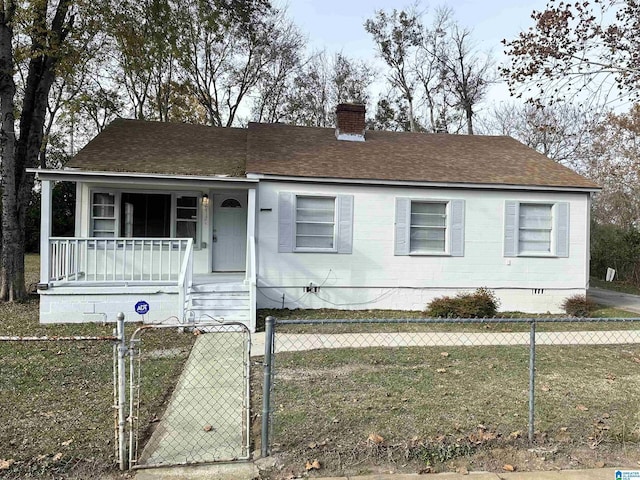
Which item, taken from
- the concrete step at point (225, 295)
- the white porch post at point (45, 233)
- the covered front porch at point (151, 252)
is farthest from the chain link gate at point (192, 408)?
the white porch post at point (45, 233)

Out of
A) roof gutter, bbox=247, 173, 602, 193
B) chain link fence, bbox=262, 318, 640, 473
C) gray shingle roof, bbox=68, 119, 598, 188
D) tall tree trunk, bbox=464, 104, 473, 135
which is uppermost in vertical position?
tall tree trunk, bbox=464, 104, 473, 135

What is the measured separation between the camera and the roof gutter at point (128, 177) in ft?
31.9

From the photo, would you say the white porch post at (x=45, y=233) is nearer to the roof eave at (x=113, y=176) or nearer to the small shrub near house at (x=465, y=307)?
the roof eave at (x=113, y=176)

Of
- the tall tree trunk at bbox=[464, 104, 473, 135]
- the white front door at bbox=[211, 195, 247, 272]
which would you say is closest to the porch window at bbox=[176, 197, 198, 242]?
the white front door at bbox=[211, 195, 247, 272]

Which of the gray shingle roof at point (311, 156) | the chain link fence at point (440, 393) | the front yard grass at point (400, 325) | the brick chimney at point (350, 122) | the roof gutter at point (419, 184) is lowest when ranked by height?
the front yard grass at point (400, 325)

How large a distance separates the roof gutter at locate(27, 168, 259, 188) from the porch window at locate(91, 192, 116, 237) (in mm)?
1120

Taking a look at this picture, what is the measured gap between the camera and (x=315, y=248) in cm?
1127

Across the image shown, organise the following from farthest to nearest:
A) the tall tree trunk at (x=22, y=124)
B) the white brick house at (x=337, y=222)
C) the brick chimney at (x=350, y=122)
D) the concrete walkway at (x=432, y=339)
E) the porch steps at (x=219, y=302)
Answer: the brick chimney at (x=350, y=122) → the white brick house at (x=337, y=222) → the tall tree trunk at (x=22, y=124) → the porch steps at (x=219, y=302) → the concrete walkway at (x=432, y=339)

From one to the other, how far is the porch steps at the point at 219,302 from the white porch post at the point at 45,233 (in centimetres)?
277

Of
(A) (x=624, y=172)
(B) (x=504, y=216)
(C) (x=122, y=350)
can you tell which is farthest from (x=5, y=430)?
(A) (x=624, y=172)

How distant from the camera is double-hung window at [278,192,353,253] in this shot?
438 inches

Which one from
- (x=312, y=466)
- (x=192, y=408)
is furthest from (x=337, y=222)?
(x=312, y=466)

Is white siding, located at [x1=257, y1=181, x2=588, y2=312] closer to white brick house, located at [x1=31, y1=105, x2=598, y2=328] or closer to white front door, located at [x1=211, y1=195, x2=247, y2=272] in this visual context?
white brick house, located at [x1=31, y1=105, x2=598, y2=328]

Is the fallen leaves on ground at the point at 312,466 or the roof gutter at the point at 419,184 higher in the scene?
the roof gutter at the point at 419,184
